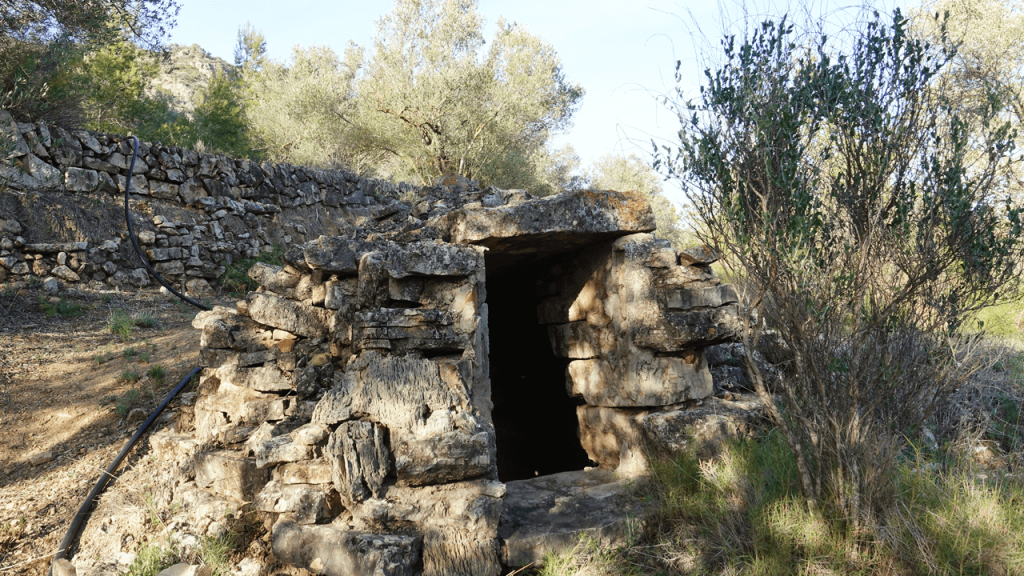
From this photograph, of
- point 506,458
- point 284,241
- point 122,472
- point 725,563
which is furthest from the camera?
point 284,241

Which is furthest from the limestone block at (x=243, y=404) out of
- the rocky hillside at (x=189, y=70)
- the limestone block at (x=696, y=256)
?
the rocky hillside at (x=189, y=70)

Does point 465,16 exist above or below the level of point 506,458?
above

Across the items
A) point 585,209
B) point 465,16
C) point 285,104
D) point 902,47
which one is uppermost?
point 465,16

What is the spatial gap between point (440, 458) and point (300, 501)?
773 mm

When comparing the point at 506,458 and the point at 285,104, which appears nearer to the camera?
the point at 506,458

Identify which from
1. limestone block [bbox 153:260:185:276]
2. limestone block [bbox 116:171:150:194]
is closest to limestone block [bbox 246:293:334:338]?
limestone block [bbox 153:260:185:276]

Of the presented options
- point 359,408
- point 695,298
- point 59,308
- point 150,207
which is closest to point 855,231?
point 695,298

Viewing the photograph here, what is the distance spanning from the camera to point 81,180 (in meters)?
7.84

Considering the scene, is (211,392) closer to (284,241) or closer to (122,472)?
(122,472)

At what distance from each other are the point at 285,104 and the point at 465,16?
503cm

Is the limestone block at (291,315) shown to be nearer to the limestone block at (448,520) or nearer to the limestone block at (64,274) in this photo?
the limestone block at (448,520)

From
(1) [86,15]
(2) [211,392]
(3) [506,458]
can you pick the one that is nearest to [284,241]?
(1) [86,15]

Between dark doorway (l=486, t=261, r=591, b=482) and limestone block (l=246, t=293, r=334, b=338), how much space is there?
2.26m

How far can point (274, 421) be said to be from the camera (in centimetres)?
373
